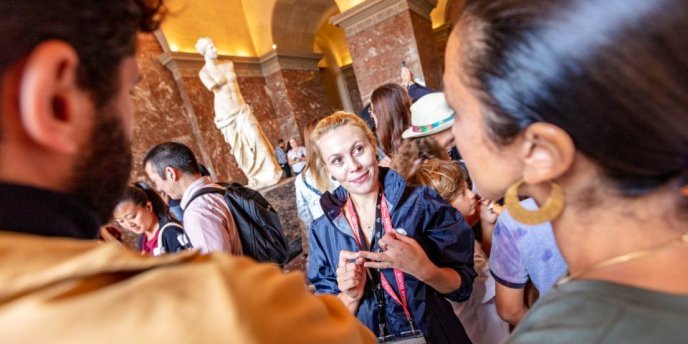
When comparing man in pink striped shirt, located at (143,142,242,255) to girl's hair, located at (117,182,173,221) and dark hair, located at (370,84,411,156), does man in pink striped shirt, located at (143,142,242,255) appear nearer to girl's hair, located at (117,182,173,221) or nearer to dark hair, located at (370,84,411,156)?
girl's hair, located at (117,182,173,221)

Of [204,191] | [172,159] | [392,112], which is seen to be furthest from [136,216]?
[392,112]

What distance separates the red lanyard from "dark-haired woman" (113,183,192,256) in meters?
1.29

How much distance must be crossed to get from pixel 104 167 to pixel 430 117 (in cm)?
236

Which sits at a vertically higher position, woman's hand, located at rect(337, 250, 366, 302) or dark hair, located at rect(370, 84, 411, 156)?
dark hair, located at rect(370, 84, 411, 156)

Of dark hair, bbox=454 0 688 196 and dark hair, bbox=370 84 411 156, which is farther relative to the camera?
dark hair, bbox=370 84 411 156

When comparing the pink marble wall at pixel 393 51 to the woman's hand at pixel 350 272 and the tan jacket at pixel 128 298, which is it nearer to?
the woman's hand at pixel 350 272

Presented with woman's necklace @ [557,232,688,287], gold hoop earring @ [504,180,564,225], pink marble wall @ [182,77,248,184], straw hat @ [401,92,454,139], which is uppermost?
pink marble wall @ [182,77,248,184]

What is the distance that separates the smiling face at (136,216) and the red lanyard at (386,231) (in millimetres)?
1791

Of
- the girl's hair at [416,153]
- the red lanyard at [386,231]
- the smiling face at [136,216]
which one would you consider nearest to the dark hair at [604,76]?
the red lanyard at [386,231]

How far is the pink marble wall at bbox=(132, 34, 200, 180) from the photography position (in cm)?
739

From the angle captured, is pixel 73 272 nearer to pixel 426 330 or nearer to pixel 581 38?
pixel 581 38

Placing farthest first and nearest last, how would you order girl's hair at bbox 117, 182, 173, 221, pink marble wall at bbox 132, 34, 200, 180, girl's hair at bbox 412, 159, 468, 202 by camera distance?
pink marble wall at bbox 132, 34, 200, 180, girl's hair at bbox 117, 182, 173, 221, girl's hair at bbox 412, 159, 468, 202

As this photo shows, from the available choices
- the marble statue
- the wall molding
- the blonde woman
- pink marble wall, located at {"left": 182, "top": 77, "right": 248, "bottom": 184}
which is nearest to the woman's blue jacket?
the blonde woman

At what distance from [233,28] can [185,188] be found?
8531 millimetres
